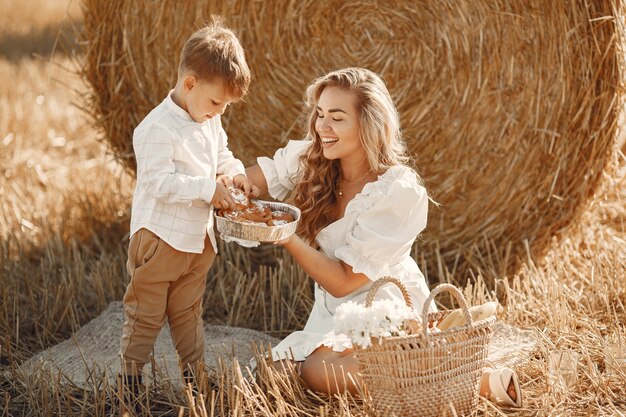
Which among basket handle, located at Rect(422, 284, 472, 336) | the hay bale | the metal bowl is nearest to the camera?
basket handle, located at Rect(422, 284, 472, 336)

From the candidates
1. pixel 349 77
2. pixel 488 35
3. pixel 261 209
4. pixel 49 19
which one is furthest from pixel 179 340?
pixel 49 19

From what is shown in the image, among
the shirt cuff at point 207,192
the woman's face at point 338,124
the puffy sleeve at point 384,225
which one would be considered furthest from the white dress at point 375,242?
the shirt cuff at point 207,192

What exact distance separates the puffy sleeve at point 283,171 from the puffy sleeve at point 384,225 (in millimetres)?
386

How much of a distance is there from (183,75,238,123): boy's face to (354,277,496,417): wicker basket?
772mm

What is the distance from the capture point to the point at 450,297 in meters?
3.93

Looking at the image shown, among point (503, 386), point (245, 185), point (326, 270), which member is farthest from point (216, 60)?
point (503, 386)

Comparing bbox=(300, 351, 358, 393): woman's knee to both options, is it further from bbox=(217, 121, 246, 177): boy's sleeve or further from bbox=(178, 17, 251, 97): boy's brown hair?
bbox=(178, 17, 251, 97): boy's brown hair

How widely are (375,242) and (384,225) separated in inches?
3.8

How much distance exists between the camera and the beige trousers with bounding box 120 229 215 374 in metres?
3.03

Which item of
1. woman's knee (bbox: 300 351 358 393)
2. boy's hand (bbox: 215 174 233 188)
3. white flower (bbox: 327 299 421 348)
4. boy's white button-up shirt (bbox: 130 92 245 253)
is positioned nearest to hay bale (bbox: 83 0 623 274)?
boy's hand (bbox: 215 174 233 188)

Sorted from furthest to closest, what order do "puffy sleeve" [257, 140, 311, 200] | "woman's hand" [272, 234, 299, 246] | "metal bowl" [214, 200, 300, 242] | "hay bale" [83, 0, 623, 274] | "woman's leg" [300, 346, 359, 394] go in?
"hay bale" [83, 0, 623, 274], "puffy sleeve" [257, 140, 311, 200], "woman's leg" [300, 346, 359, 394], "woman's hand" [272, 234, 299, 246], "metal bowl" [214, 200, 300, 242]

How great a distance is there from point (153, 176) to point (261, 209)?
36cm

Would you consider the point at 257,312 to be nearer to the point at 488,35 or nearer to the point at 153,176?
the point at 153,176

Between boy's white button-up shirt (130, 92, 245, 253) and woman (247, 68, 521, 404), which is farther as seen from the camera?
woman (247, 68, 521, 404)
